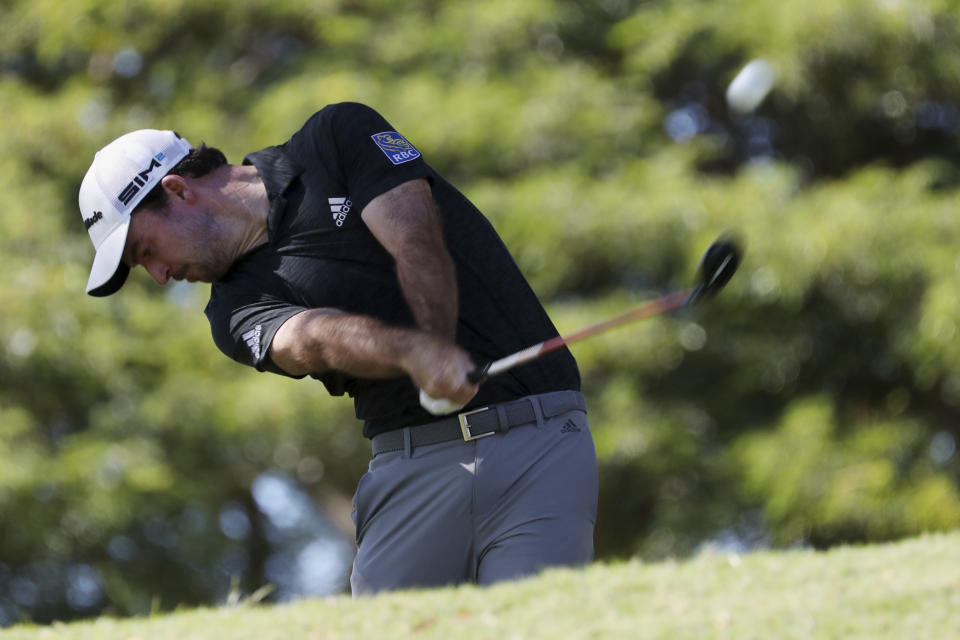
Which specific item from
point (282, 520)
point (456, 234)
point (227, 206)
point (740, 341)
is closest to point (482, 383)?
point (456, 234)

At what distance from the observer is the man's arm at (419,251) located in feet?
10.2

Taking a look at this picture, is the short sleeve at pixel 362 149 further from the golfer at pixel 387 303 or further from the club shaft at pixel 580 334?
the club shaft at pixel 580 334

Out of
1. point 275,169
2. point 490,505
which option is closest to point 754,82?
point 275,169

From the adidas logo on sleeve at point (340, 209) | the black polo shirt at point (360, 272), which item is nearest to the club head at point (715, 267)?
the black polo shirt at point (360, 272)

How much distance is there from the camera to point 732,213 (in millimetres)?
8766

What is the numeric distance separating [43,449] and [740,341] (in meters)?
5.28

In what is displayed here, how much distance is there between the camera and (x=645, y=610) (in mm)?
3029

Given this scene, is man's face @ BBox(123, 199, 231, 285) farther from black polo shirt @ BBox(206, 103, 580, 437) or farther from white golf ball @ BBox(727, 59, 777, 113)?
white golf ball @ BBox(727, 59, 777, 113)

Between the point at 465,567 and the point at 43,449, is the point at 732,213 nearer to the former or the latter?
the point at 43,449

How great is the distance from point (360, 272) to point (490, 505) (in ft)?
2.33

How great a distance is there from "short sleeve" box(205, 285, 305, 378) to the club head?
3.44ft

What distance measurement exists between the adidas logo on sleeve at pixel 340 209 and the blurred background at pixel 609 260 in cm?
558

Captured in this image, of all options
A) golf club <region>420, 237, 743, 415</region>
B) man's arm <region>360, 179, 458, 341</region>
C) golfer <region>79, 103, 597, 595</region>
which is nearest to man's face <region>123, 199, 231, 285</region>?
golfer <region>79, 103, 597, 595</region>

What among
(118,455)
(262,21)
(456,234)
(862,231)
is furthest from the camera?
(262,21)
